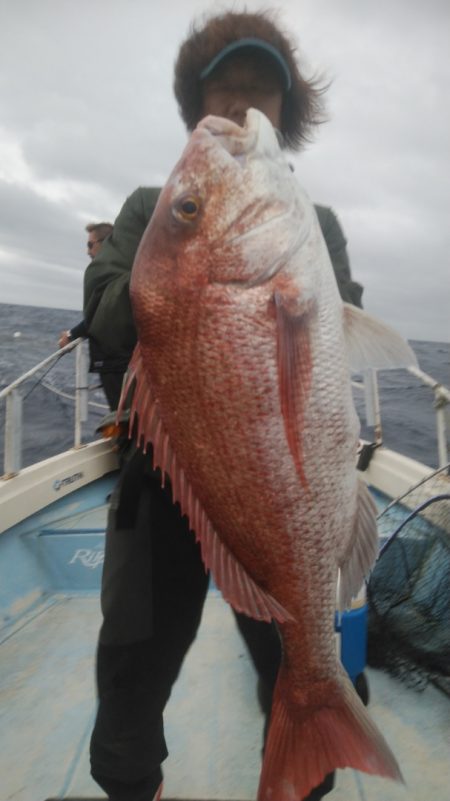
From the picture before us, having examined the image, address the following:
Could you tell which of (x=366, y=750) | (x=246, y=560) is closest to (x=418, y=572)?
(x=366, y=750)

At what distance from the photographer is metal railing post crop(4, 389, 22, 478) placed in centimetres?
345

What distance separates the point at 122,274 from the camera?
4.49ft

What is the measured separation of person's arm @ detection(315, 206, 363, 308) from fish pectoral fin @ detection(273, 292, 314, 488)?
1.42 feet

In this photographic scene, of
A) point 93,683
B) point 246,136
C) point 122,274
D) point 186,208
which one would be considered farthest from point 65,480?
point 246,136

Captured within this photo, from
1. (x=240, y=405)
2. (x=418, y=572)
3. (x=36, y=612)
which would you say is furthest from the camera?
(x=36, y=612)

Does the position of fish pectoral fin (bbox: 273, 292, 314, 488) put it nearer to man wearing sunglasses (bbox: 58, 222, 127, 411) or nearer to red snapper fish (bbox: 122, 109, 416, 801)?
red snapper fish (bbox: 122, 109, 416, 801)

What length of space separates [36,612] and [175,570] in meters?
2.10

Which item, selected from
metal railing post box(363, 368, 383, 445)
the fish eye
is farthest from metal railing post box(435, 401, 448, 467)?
the fish eye

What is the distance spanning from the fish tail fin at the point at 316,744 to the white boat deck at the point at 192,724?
2.61 ft

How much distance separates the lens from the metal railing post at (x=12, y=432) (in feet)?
11.3

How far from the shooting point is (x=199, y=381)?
114cm

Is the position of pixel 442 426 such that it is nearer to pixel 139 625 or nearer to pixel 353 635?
pixel 353 635

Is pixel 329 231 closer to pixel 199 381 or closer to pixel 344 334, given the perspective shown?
pixel 344 334

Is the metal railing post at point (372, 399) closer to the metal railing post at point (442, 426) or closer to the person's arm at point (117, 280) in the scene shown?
the metal railing post at point (442, 426)
